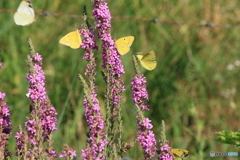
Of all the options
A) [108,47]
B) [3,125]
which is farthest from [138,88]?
[3,125]

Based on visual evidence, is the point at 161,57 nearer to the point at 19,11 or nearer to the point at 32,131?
the point at 19,11

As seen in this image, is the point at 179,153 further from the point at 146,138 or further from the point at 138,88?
the point at 138,88

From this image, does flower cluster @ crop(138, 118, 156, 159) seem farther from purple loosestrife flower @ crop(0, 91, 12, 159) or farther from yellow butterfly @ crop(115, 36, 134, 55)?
purple loosestrife flower @ crop(0, 91, 12, 159)

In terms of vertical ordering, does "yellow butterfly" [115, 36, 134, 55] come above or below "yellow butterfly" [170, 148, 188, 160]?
above

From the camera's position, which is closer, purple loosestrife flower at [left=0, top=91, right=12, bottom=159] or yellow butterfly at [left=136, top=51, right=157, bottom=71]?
purple loosestrife flower at [left=0, top=91, right=12, bottom=159]

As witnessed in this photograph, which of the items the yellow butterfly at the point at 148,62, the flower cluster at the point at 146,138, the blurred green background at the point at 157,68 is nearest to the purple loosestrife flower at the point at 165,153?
the flower cluster at the point at 146,138

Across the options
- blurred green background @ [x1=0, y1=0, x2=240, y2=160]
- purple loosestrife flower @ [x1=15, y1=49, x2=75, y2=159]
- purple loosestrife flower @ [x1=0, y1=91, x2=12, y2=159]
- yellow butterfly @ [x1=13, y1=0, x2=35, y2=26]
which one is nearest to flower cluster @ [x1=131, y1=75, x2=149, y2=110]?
purple loosestrife flower @ [x1=15, y1=49, x2=75, y2=159]

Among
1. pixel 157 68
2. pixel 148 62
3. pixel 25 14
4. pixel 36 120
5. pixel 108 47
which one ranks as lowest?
pixel 36 120
